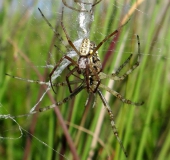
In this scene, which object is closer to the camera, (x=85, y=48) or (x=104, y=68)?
(x=85, y=48)

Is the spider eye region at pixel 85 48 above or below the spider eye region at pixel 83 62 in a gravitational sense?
above

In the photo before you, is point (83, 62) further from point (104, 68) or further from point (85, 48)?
point (104, 68)

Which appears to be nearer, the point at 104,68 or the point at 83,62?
the point at 83,62

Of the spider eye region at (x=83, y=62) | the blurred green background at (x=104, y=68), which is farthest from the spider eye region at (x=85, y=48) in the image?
the blurred green background at (x=104, y=68)

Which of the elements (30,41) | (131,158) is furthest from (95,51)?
(30,41)

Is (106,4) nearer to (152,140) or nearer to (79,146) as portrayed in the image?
(79,146)

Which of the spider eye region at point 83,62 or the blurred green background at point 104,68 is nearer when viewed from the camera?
the spider eye region at point 83,62

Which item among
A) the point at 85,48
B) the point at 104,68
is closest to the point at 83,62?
the point at 85,48

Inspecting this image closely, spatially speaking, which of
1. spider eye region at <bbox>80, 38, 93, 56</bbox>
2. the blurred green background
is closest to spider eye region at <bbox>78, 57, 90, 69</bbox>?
spider eye region at <bbox>80, 38, 93, 56</bbox>

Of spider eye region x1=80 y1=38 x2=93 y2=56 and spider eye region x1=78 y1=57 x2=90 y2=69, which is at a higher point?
spider eye region x1=80 y1=38 x2=93 y2=56

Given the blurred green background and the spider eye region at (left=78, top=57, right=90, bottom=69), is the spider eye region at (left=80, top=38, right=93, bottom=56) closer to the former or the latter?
the spider eye region at (left=78, top=57, right=90, bottom=69)

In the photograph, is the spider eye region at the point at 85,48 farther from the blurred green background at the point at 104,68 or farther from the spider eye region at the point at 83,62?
the blurred green background at the point at 104,68
